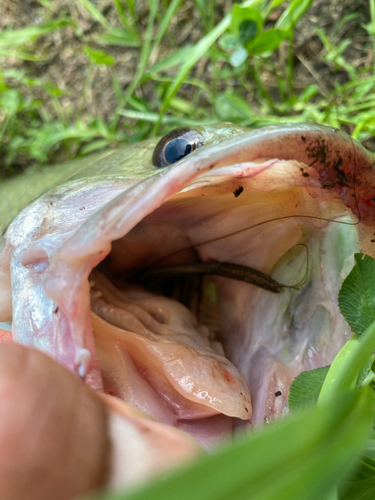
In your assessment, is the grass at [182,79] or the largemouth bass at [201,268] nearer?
the largemouth bass at [201,268]

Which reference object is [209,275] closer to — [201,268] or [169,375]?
[201,268]

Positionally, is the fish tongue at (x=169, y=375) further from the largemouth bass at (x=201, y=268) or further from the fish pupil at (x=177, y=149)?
the fish pupil at (x=177, y=149)

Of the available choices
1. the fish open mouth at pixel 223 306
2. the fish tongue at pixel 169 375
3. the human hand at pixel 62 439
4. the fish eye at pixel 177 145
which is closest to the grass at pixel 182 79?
the fish eye at pixel 177 145

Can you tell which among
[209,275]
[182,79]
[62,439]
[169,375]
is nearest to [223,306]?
[209,275]

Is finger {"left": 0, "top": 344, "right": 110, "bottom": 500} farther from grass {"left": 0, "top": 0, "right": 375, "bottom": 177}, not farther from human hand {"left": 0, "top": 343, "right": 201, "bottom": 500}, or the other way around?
grass {"left": 0, "top": 0, "right": 375, "bottom": 177}

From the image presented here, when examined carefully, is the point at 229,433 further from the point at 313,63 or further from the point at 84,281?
the point at 313,63

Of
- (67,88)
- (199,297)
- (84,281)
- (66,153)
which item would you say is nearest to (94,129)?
(66,153)

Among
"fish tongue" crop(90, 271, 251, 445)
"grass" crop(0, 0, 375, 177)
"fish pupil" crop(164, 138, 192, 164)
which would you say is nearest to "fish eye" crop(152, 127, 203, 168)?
"fish pupil" crop(164, 138, 192, 164)
